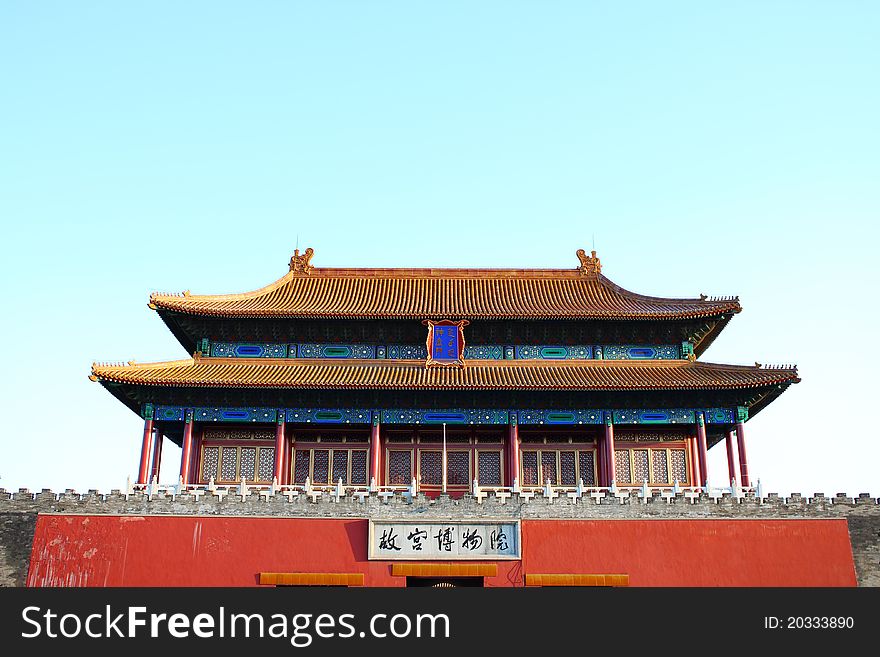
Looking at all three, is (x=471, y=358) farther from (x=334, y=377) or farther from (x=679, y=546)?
(x=679, y=546)

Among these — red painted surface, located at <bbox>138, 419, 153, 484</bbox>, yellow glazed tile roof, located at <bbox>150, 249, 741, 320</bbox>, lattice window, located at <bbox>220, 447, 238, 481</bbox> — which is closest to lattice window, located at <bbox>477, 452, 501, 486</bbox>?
yellow glazed tile roof, located at <bbox>150, 249, 741, 320</bbox>

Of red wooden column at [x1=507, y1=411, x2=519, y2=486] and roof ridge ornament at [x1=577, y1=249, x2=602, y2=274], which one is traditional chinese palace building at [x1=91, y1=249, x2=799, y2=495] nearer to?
red wooden column at [x1=507, y1=411, x2=519, y2=486]

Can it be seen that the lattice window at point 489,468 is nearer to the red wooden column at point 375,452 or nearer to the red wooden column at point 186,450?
the red wooden column at point 375,452

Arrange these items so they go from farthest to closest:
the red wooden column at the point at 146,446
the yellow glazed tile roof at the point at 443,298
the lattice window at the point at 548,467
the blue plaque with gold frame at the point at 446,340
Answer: the blue plaque with gold frame at the point at 446,340, the yellow glazed tile roof at the point at 443,298, the lattice window at the point at 548,467, the red wooden column at the point at 146,446

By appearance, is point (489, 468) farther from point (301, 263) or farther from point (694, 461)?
point (301, 263)

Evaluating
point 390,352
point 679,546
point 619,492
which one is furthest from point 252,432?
Answer: point 679,546

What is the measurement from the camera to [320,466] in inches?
1053

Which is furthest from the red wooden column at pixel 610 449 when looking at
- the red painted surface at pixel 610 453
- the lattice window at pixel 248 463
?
the lattice window at pixel 248 463

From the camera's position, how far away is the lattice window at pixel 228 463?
26.2 m

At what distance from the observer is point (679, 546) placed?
71.1ft

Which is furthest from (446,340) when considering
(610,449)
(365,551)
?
(365,551)

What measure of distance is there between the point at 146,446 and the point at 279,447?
3.75 meters

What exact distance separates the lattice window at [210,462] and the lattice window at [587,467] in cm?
1086

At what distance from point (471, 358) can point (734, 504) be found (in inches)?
369
